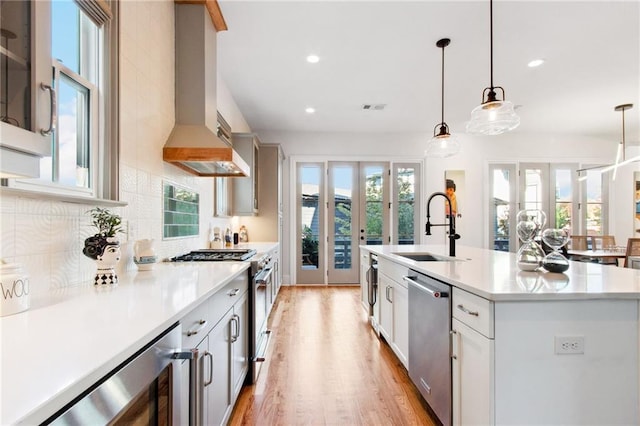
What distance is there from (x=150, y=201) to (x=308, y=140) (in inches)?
173

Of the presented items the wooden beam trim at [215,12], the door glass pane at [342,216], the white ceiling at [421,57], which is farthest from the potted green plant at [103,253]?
the door glass pane at [342,216]

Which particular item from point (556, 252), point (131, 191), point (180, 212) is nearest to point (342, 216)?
point (180, 212)

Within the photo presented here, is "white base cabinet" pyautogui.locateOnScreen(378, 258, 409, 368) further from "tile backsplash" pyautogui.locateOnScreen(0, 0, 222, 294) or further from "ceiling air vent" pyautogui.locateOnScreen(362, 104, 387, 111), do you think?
"ceiling air vent" pyautogui.locateOnScreen(362, 104, 387, 111)

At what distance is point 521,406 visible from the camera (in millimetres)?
1301

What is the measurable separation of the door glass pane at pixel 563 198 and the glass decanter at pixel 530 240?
222 inches

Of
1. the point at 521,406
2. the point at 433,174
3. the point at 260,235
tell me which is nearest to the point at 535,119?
the point at 433,174

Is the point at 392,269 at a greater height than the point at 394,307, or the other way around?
the point at 392,269

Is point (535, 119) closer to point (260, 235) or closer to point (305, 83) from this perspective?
point (305, 83)

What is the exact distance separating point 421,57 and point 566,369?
124 inches

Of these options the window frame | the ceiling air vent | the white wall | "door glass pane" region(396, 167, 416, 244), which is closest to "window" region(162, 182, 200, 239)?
the ceiling air vent

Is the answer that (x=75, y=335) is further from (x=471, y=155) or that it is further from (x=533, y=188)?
(x=533, y=188)

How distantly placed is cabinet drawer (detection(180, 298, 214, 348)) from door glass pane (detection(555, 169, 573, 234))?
7.22m

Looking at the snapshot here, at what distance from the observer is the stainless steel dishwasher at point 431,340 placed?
5.41ft

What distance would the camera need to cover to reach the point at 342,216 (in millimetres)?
6211
